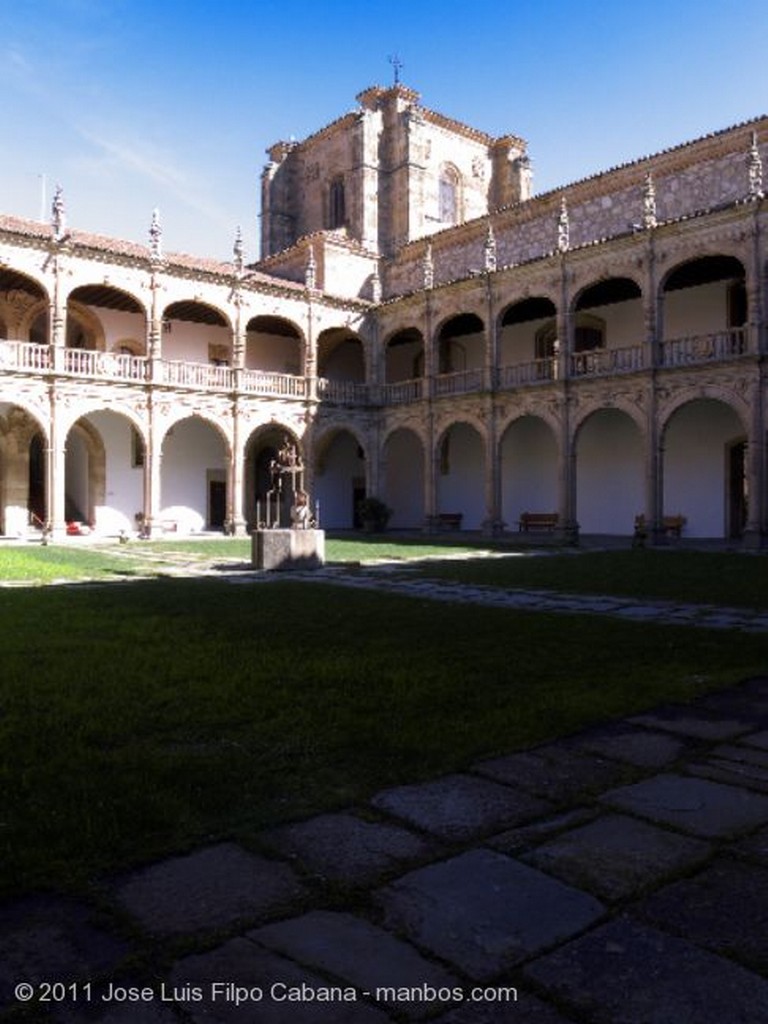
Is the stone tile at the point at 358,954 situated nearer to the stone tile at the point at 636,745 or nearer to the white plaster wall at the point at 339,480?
the stone tile at the point at 636,745

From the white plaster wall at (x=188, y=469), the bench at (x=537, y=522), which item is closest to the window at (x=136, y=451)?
the white plaster wall at (x=188, y=469)

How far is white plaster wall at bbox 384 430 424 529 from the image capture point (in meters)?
32.5

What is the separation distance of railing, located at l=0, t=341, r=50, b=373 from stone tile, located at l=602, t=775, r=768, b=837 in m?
22.8

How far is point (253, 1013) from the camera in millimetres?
1726

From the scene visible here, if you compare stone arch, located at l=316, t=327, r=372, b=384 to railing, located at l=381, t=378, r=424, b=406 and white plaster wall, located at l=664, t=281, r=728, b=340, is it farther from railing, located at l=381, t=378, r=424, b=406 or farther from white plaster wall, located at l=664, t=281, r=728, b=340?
white plaster wall, located at l=664, t=281, r=728, b=340

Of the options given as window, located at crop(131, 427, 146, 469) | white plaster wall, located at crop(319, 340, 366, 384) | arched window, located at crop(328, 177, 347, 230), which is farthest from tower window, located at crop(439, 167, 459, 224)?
window, located at crop(131, 427, 146, 469)

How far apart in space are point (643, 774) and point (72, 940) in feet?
7.28

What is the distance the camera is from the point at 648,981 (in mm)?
1823

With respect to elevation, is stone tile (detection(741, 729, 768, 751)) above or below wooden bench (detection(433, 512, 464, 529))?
below

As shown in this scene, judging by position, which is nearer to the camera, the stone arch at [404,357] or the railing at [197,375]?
the railing at [197,375]

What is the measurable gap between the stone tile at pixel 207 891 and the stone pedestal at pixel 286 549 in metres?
10.8

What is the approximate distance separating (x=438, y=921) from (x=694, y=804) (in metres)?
1.30

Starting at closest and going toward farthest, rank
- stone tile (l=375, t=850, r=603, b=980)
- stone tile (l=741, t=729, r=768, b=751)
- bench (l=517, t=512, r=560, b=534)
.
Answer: stone tile (l=375, t=850, r=603, b=980), stone tile (l=741, t=729, r=768, b=751), bench (l=517, t=512, r=560, b=534)

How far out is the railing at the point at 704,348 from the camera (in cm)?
2102
